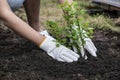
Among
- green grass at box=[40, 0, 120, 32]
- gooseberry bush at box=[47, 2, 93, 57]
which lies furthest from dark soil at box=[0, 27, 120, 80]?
green grass at box=[40, 0, 120, 32]

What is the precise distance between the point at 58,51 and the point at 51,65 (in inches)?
5.1

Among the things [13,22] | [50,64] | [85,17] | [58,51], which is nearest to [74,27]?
[58,51]

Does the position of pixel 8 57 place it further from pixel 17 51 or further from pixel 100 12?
pixel 100 12

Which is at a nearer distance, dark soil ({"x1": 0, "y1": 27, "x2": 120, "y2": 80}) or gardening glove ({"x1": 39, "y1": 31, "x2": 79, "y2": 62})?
dark soil ({"x1": 0, "y1": 27, "x2": 120, "y2": 80})

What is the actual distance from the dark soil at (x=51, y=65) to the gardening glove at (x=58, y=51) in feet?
0.13

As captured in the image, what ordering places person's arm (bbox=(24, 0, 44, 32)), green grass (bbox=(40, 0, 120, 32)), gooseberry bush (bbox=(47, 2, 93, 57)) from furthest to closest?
green grass (bbox=(40, 0, 120, 32)) < person's arm (bbox=(24, 0, 44, 32)) < gooseberry bush (bbox=(47, 2, 93, 57))

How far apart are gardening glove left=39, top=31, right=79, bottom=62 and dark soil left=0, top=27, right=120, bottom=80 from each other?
4cm

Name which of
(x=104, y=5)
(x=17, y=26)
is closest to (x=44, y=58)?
(x=17, y=26)

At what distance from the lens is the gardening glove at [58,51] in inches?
109

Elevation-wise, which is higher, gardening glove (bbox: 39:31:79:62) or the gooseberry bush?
the gooseberry bush

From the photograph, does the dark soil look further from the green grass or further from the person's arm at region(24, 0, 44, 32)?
the green grass

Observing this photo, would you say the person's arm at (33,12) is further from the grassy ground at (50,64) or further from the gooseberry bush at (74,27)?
the gooseberry bush at (74,27)

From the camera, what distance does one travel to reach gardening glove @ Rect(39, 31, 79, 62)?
2771 mm

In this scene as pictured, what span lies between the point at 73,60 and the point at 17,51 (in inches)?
24.6
